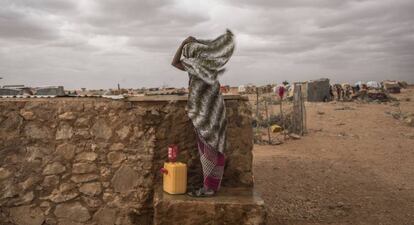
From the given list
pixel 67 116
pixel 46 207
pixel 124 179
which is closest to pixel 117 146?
pixel 124 179

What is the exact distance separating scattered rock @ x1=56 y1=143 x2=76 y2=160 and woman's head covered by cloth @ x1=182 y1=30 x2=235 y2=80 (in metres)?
1.43

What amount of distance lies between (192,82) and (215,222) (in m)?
1.27

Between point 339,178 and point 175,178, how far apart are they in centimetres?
463

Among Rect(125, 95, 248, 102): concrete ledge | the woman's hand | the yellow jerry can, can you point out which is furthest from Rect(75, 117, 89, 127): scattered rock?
the woman's hand

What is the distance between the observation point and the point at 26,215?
13.8 ft

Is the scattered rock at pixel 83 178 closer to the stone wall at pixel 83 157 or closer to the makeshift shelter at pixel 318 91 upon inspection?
the stone wall at pixel 83 157

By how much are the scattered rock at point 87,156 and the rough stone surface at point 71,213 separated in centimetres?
45

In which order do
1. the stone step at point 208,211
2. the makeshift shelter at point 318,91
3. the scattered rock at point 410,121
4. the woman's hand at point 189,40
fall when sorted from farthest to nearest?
the makeshift shelter at point 318,91
the scattered rock at point 410,121
the woman's hand at point 189,40
the stone step at point 208,211

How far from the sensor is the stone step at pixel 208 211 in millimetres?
3631

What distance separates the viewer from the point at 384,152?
1030 cm

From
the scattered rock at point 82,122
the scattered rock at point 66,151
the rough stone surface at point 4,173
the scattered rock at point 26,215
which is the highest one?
the scattered rock at point 82,122

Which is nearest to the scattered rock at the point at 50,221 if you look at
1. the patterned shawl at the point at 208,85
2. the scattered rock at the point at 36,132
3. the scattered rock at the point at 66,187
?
the scattered rock at the point at 66,187

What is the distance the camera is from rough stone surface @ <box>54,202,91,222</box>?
13.9 ft

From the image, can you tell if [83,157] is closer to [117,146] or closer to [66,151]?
[66,151]
